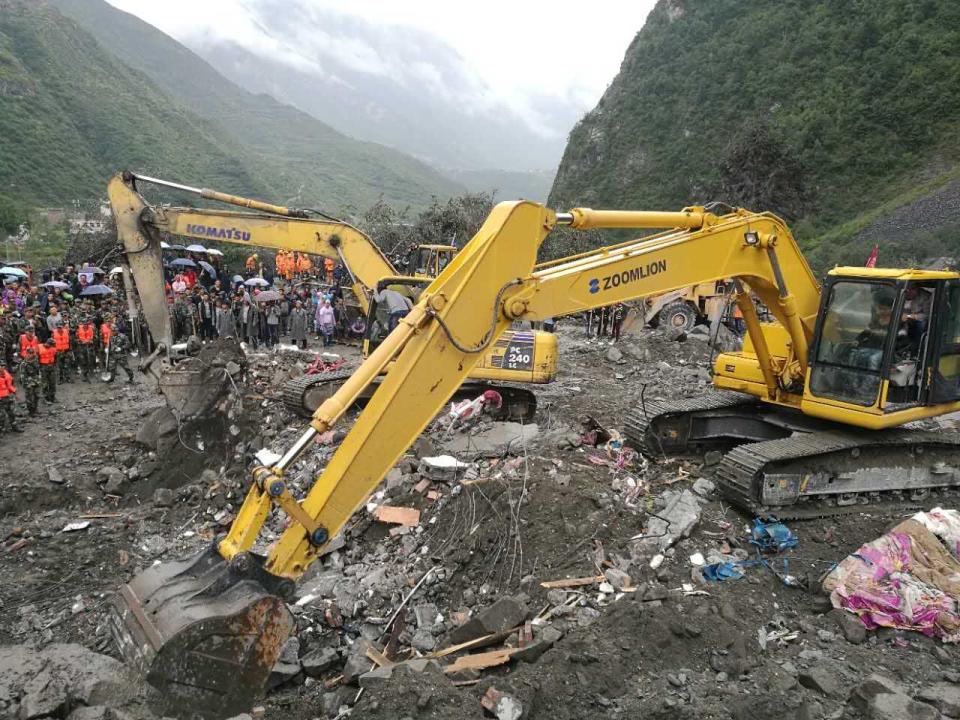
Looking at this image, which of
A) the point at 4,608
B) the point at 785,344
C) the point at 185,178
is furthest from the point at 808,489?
the point at 185,178

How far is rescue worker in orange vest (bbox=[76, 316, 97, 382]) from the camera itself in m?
14.1

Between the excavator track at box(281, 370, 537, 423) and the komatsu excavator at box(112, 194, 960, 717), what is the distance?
8.16 ft

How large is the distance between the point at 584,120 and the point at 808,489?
68.1 meters

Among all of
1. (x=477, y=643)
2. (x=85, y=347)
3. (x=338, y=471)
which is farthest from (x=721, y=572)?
(x=85, y=347)

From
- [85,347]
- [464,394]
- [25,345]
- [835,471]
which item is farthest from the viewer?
[85,347]

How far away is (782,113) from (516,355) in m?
49.6

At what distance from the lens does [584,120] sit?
69438 mm

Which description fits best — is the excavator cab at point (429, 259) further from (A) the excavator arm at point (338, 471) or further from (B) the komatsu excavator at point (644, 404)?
(A) the excavator arm at point (338, 471)

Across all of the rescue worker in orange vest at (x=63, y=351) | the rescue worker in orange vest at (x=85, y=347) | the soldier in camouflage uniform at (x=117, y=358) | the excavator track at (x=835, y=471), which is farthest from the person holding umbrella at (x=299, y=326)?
the excavator track at (x=835, y=471)

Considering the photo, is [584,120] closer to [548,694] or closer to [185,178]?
[185,178]

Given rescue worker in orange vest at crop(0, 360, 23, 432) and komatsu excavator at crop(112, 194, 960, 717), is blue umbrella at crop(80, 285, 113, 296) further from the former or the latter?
komatsu excavator at crop(112, 194, 960, 717)

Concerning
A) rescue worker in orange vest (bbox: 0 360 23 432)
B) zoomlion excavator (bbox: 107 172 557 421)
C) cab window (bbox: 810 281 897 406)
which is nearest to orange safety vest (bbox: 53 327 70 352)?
rescue worker in orange vest (bbox: 0 360 23 432)

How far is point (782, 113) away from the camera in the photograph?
166 ft

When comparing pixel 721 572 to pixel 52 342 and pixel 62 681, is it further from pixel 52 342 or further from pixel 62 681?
pixel 52 342
